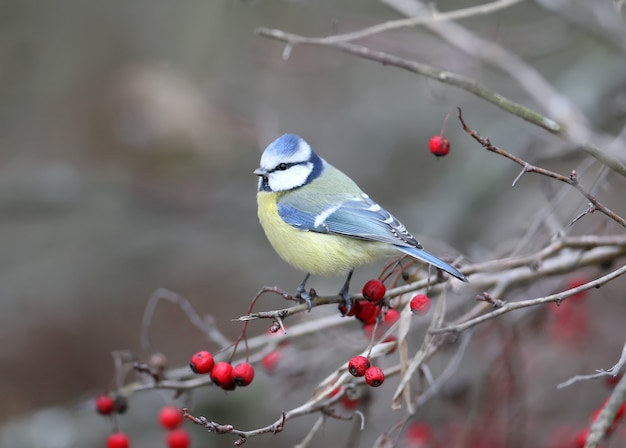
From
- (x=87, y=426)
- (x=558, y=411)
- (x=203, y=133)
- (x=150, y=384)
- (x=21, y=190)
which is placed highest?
(x=203, y=133)

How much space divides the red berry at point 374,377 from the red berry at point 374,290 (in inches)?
9.8

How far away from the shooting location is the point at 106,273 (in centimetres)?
500

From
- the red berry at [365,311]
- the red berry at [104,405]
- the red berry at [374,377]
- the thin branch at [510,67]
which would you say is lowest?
the red berry at [374,377]

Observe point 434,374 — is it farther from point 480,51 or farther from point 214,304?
point 214,304

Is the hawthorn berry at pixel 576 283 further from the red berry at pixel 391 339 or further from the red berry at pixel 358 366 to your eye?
Result: the red berry at pixel 358 366

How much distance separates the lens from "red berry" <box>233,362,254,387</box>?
2223mm

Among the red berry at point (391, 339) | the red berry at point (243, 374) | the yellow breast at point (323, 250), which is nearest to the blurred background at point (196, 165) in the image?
the yellow breast at point (323, 250)

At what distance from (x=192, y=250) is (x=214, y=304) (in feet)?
2.68

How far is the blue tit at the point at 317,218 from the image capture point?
8.62 feet

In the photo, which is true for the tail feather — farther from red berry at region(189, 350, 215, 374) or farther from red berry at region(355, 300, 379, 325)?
red berry at region(189, 350, 215, 374)

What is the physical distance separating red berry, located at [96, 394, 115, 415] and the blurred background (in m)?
1.23

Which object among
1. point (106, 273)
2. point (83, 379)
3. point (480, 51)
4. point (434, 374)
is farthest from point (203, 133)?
point (480, 51)

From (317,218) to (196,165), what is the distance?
277 cm

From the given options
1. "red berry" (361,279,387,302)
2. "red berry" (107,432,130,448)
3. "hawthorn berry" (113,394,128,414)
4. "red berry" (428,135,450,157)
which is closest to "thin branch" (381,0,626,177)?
"red berry" (428,135,450,157)
